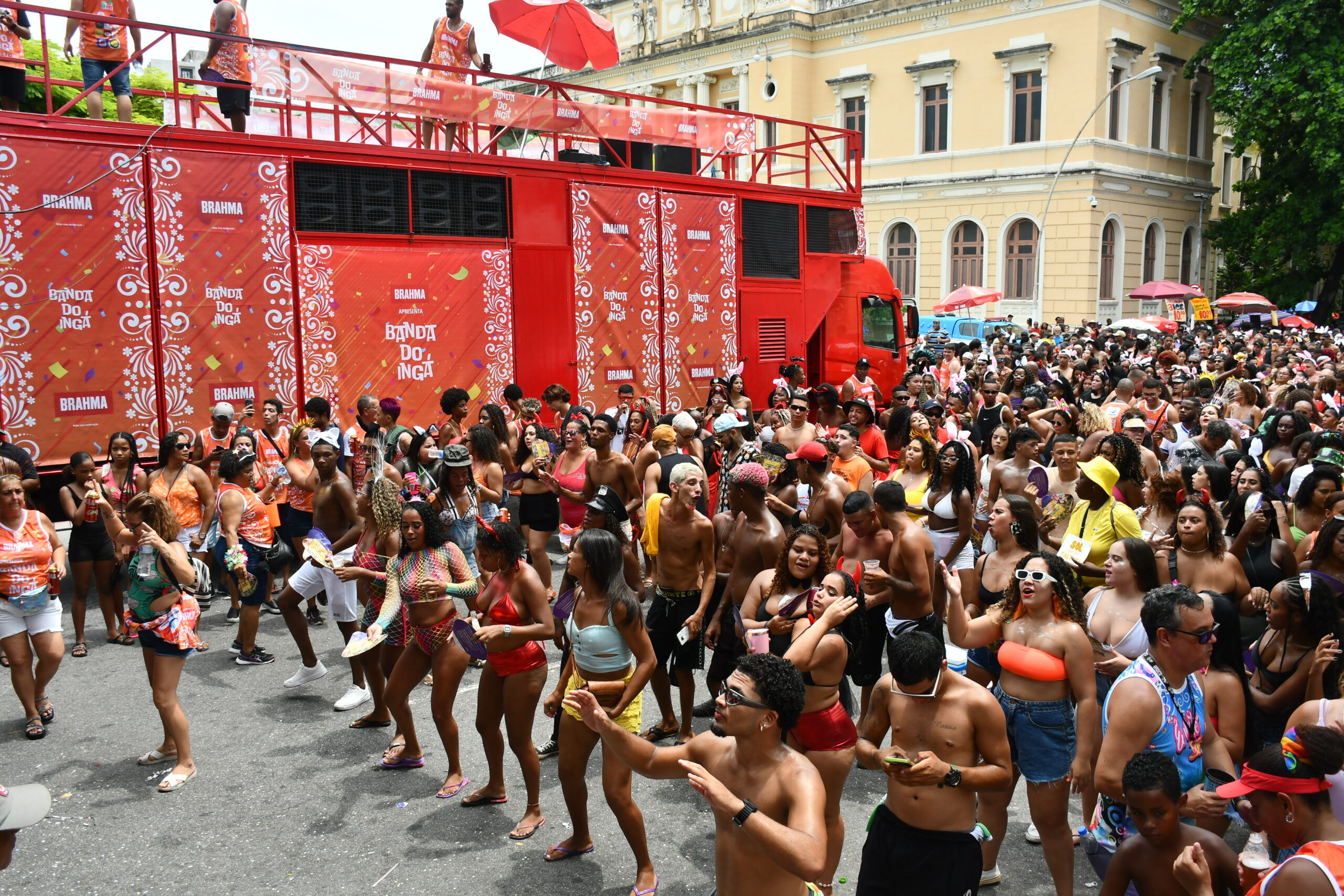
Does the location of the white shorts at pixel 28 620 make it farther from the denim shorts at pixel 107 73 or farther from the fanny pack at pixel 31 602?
the denim shorts at pixel 107 73

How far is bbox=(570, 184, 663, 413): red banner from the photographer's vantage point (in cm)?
1251

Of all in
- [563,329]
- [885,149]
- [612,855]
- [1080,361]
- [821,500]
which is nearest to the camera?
[612,855]

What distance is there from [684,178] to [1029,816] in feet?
33.2

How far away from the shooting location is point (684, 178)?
13594mm

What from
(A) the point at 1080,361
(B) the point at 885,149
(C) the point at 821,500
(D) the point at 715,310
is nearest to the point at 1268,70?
(B) the point at 885,149

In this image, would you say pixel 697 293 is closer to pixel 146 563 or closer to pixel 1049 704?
pixel 146 563

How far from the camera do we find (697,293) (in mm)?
13828

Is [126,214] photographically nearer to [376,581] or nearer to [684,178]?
[376,581]

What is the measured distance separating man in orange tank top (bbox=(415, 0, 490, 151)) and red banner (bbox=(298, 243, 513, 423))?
177 cm

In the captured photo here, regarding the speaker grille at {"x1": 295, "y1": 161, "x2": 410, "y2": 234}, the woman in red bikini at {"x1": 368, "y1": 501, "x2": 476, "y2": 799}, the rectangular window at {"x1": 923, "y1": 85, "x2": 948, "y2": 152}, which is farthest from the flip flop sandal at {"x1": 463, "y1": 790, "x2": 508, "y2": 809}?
the rectangular window at {"x1": 923, "y1": 85, "x2": 948, "y2": 152}

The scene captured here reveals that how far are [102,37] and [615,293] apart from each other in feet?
19.8

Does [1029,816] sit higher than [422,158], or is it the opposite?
[422,158]

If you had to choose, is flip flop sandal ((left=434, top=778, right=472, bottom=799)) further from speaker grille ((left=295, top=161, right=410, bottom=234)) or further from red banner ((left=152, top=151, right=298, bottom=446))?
speaker grille ((left=295, top=161, right=410, bottom=234))

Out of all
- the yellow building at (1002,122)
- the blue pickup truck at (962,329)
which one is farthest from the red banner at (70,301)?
the yellow building at (1002,122)
